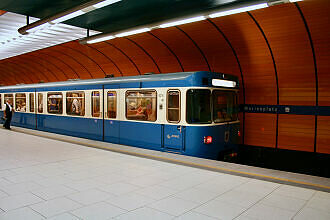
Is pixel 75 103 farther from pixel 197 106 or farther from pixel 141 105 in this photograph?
→ pixel 197 106

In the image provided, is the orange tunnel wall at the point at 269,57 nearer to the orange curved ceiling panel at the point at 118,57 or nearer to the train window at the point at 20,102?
the orange curved ceiling panel at the point at 118,57

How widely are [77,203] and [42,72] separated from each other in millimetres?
20678

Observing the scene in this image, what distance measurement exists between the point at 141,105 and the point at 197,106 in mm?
2161

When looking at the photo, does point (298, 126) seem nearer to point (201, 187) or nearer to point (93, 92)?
point (201, 187)

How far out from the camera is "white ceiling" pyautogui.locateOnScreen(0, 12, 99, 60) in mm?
9000

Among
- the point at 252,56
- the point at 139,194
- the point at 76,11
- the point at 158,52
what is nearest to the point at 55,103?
→ the point at 158,52

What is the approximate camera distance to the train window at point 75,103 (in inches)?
444

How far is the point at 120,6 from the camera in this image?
25.8ft

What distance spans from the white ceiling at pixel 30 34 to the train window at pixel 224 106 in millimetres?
5469

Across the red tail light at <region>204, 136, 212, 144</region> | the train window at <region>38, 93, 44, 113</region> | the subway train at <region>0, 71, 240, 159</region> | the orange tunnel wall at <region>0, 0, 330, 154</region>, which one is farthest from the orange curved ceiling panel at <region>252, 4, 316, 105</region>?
the train window at <region>38, 93, 44, 113</region>

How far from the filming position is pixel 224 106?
26.8ft

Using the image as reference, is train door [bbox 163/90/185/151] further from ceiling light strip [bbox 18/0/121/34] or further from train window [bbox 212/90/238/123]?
ceiling light strip [bbox 18/0/121/34]

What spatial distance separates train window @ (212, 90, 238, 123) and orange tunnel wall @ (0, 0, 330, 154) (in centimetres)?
213

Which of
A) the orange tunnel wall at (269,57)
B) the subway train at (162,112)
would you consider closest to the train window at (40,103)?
the subway train at (162,112)
